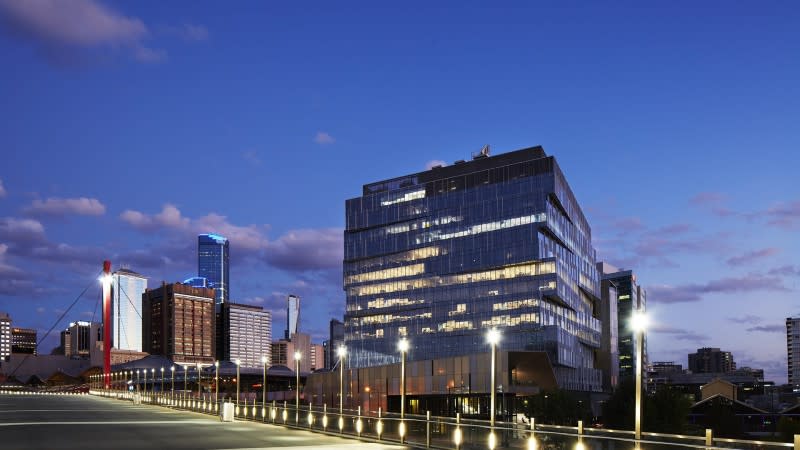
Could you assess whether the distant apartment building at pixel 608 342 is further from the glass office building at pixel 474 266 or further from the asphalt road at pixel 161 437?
the asphalt road at pixel 161 437

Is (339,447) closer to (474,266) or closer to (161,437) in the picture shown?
(161,437)

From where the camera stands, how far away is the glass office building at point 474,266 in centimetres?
13600

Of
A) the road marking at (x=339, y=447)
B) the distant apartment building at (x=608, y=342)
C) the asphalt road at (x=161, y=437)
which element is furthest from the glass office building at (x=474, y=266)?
the road marking at (x=339, y=447)

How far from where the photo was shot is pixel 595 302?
18288 centimetres

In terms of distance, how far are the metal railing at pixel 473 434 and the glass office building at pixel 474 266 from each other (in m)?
90.7

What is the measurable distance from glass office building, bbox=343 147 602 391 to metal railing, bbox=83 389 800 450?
90.7 metres

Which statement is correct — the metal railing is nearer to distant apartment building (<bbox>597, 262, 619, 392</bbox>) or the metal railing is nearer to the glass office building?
the glass office building

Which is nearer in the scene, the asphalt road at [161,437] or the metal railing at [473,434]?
the metal railing at [473,434]

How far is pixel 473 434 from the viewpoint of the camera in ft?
89.3

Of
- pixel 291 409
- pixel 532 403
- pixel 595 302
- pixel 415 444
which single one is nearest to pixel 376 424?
pixel 415 444

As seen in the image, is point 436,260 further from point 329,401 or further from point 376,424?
point 376,424

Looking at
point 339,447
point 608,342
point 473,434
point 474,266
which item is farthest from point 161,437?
point 608,342

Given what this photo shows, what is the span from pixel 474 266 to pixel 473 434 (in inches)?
4628

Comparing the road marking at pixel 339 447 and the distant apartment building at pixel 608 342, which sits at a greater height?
the road marking at pixel 339 447
